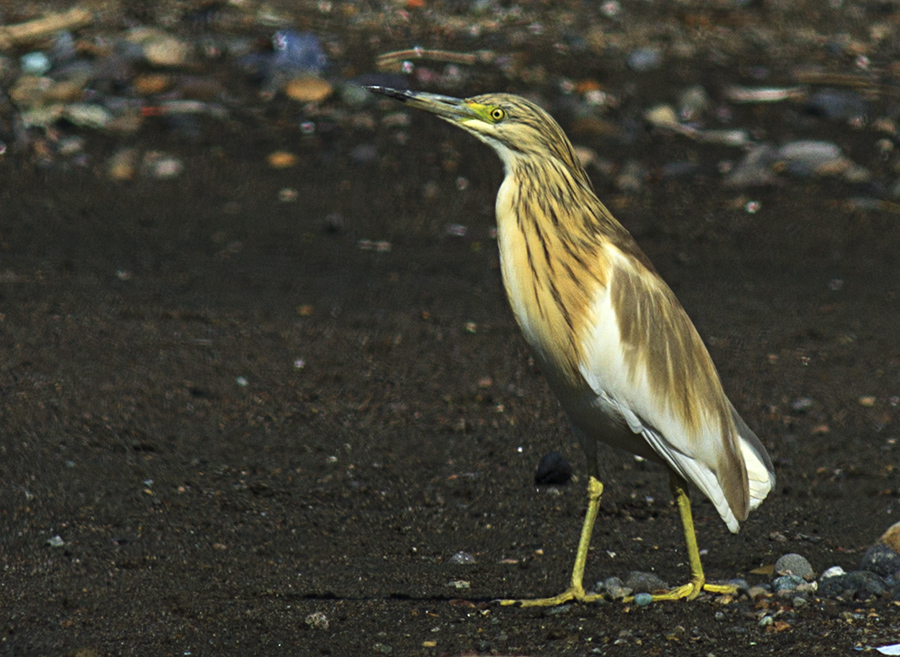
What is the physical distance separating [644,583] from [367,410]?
1.88 meters

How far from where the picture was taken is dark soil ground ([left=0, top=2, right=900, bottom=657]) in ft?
12.1

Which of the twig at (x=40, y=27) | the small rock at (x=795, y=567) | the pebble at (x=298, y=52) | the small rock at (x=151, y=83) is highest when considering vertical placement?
the twig at (x=40, y=27)

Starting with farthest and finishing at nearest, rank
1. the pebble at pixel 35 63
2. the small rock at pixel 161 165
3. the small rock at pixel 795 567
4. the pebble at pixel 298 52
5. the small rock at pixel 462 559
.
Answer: the pebble at pixel 298 52, the pebble at pixel 35 63, the small rock at pixel 161 165, the small rock at pixel 462 559, the small rock at pixel 795 567

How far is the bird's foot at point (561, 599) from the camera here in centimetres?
375

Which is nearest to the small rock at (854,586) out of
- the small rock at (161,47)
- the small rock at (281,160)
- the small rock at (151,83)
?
the small rock at (281,160)

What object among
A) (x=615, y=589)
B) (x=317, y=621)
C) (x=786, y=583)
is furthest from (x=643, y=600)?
(x=317, y=621)

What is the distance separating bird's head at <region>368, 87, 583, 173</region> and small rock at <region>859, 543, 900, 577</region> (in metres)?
1.61

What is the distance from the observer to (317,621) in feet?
11.7

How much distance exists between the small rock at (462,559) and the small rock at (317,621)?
0.75 meters

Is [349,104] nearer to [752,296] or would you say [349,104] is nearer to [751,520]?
[752,296]

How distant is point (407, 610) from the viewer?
146 inches

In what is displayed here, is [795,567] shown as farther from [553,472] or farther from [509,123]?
[509,123]

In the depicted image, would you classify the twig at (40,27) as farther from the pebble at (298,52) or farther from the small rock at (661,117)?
the small rock at (661,117)

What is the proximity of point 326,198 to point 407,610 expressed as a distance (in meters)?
4.39
